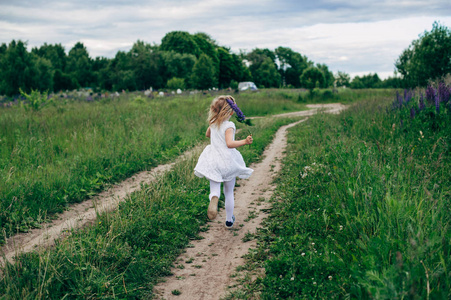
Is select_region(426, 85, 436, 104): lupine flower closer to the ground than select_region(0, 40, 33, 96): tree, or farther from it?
closer to the ground

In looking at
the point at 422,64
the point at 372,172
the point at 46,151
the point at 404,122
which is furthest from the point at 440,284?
the point at 422,64

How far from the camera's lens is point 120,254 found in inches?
152

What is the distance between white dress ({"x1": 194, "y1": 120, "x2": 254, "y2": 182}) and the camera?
500cm

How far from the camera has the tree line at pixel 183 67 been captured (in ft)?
96.8

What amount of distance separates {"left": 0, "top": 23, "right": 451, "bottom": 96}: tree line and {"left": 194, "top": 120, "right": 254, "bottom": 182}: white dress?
52.0ft

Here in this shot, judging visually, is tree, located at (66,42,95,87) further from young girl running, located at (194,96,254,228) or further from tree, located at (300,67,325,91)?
young girl running, located at (194,96,254,228)

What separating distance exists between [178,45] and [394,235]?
64.5 metres

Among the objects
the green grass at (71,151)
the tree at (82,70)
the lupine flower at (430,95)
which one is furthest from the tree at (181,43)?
the lupine flower at (430,95)

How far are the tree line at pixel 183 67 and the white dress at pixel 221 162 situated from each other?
52.0 ft

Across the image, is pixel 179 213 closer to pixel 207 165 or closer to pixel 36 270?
pixel 207 165

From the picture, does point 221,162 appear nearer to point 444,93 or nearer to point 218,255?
point 218,255

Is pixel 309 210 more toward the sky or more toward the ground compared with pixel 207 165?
more toward the ground

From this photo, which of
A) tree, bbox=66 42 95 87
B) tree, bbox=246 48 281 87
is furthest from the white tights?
tree, bbox=66 42 95 87

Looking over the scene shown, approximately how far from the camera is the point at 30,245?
14.6 ft
